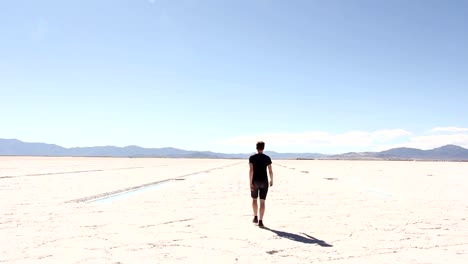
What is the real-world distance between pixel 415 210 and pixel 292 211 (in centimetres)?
391

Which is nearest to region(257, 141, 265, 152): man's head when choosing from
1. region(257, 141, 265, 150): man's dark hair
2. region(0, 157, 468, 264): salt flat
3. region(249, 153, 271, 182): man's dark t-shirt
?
region(257, 141, 265, 150): man's dark hair

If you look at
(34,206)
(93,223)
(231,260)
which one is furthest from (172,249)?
(34,206)

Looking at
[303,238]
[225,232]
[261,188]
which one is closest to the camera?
[303,238]

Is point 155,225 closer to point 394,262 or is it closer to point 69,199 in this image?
point 394,262

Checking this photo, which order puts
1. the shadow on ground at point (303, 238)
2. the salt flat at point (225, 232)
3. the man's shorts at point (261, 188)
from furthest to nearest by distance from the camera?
the man's shorts at point (261, 188) → the shadow on ground at point (303, 238) → the salt flat at point (225, 232)

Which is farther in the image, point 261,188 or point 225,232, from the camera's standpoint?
point 261,188

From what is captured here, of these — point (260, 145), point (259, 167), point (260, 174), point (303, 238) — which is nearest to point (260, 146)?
point (260, 145)

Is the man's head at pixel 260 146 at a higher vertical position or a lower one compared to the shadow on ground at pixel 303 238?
higher

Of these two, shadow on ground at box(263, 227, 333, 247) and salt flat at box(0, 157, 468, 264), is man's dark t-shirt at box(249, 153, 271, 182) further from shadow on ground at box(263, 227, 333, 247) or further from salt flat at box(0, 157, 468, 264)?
shadow on ground at box(263, 227, 333, 247)

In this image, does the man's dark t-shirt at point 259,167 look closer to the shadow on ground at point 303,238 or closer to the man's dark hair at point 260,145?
the man's dark hair at point 260,145

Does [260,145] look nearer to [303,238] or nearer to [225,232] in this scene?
[225,232]

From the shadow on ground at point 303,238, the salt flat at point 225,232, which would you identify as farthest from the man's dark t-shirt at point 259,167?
the shadow on ground at point 303,238

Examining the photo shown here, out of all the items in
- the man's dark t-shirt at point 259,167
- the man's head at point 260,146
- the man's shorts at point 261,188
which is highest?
the man's head at point 260,146

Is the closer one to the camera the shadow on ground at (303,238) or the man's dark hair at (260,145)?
the shadow on ground at (303,238)
